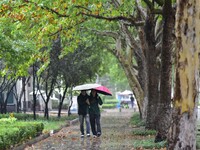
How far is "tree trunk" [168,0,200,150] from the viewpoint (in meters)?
8.55

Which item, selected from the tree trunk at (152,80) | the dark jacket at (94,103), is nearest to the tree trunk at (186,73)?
the tree trunk at (152,80)

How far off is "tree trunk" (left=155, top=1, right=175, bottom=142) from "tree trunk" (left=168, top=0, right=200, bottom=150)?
454 cm

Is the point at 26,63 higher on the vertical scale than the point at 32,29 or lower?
lower

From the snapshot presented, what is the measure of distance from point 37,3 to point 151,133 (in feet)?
23.7

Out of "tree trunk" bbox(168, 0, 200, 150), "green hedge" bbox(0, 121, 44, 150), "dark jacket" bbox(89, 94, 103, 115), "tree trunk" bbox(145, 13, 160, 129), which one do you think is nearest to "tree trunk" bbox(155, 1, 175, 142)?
"tree trunk" bbox(145, 13, 160, 129)

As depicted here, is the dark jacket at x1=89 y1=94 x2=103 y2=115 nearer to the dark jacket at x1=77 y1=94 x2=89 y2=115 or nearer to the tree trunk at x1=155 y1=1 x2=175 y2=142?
the dark jacket at x1=77 y1=94 x2=89 y2=115

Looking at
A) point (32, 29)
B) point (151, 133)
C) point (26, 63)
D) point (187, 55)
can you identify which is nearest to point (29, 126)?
point (26, 63)

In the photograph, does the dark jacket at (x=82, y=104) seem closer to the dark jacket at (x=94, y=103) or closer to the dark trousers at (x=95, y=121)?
the dark jacket at (x=94, y=103)

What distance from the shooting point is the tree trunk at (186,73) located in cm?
855

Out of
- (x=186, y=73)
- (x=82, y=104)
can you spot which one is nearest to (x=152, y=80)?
(x=82, y=104)

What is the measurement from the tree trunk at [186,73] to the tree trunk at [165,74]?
14.9ft

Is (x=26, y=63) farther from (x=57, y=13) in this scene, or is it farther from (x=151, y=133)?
(x=151, y=133)

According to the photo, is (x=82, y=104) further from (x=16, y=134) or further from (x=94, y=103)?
(x=16, y=134)

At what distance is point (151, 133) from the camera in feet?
58.5
